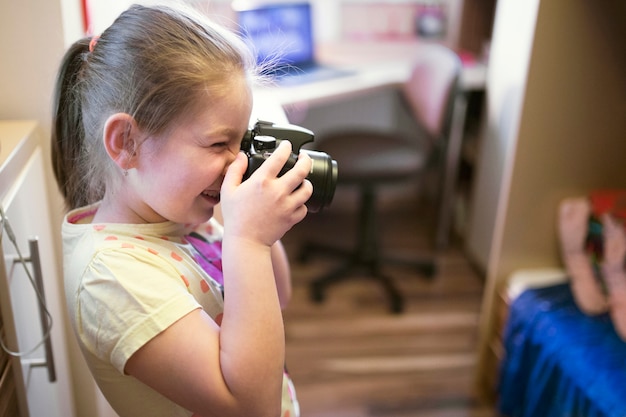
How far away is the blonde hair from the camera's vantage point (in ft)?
2.17

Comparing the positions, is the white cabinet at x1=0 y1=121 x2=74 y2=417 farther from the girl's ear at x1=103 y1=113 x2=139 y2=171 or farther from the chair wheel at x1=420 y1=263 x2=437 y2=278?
the chair wheel at x1=420 y1=263 x2=437 y2=278

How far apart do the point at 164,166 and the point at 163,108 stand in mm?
66

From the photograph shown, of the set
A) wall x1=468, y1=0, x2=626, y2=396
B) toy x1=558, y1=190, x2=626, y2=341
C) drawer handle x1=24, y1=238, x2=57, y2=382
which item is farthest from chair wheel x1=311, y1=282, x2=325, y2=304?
drawer handle x1=24, y1=238, x2=57, y2=382

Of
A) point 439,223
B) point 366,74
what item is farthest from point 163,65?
point 439,223

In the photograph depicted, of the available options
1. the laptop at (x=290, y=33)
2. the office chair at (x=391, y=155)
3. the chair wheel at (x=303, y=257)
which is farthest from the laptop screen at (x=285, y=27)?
the chair wheel at (x=303, y=257)

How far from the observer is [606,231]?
1.53 meters

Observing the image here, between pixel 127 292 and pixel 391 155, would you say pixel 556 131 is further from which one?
pixel 127 292

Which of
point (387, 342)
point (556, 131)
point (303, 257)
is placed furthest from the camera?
point (303, 257)

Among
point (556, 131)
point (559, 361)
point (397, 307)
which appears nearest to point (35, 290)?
point (559, 361)

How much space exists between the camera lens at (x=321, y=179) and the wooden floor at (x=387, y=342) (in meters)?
1.16

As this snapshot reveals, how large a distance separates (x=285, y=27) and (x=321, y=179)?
1.84 meters

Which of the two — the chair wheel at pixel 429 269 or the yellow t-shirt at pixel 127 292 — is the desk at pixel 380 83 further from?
the yellow t-shirt at pixel 127 292

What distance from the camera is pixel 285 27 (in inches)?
95.6

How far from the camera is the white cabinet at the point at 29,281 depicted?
2.62 ft
